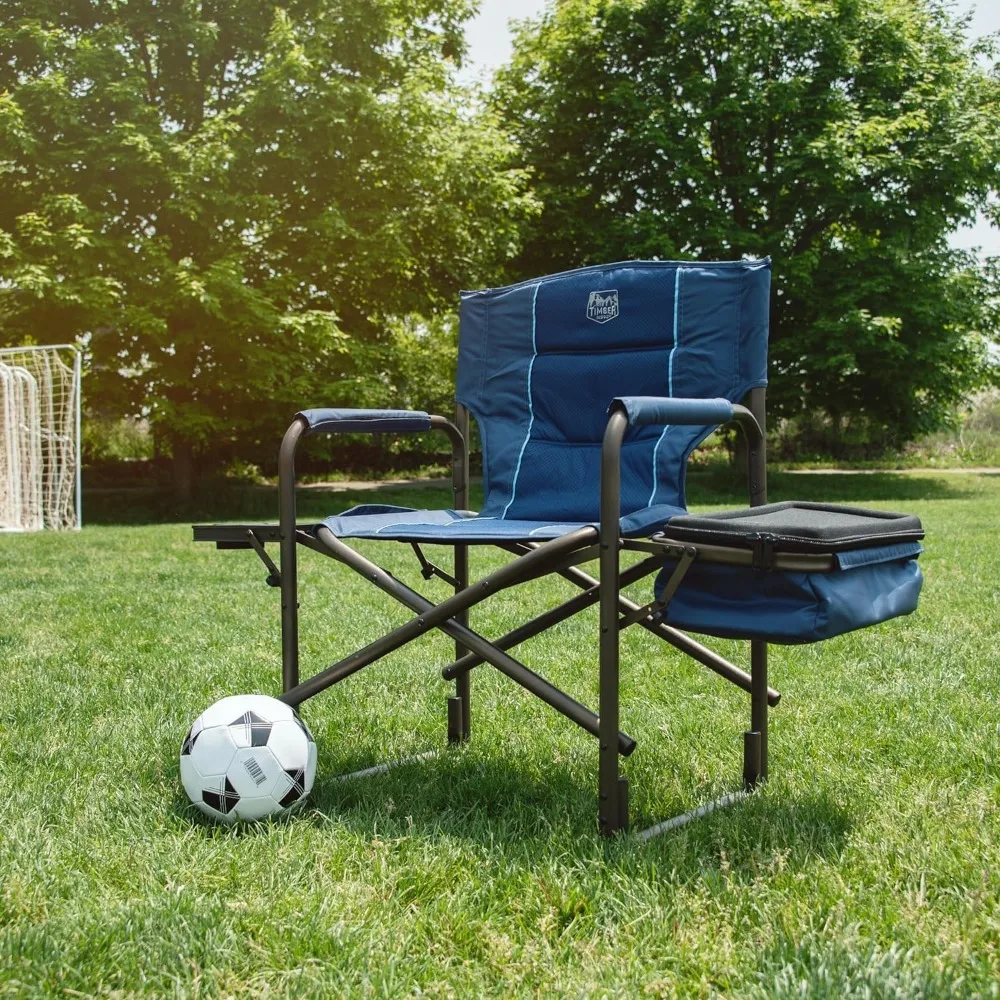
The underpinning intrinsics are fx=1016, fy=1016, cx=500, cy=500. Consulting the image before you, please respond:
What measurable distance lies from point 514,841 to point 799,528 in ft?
2.66

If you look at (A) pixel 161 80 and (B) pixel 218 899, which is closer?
(B) pixel 218 899

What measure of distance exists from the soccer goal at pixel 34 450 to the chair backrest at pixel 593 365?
842 centimetres

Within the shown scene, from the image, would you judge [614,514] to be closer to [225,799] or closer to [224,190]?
[225,799]

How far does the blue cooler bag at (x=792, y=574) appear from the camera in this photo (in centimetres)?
174

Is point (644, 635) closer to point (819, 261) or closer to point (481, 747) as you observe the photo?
point (481, 747)

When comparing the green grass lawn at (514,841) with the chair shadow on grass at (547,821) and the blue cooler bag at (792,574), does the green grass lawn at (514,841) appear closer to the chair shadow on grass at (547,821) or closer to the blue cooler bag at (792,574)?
the chair shadow on grass at (547,821)

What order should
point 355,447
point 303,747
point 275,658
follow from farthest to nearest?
point 355,447, point 275,658, point 303,747

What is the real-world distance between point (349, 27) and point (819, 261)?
725cm

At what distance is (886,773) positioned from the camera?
233 centimetres

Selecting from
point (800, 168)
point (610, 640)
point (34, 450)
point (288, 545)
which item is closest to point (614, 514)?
point (610, 640)

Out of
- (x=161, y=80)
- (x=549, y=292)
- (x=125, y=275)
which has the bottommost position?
(x=549, y=292)

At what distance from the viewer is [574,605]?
222 centimetres

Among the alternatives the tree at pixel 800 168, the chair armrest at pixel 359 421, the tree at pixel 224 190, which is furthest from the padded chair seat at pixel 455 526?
the tree at pixel 800 168

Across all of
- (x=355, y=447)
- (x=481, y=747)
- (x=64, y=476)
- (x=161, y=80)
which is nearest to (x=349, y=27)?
(x=161, y=80)
